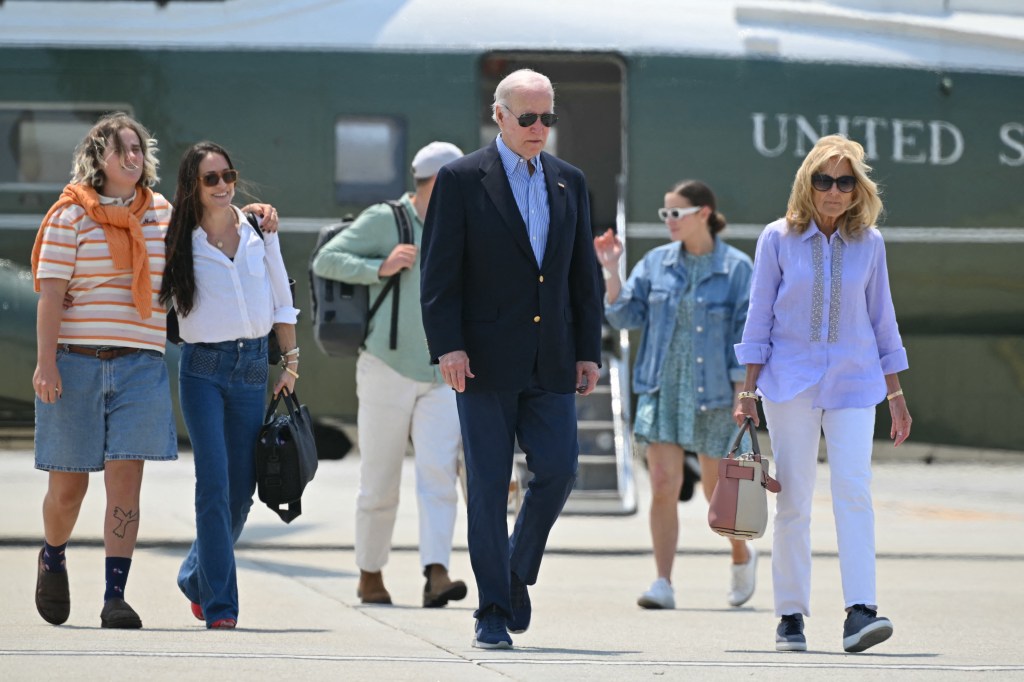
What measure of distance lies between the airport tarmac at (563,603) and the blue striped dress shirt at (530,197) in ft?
4.23

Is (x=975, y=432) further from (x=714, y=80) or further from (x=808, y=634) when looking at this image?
(x=808, y=634)

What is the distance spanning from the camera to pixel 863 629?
575 centimetres

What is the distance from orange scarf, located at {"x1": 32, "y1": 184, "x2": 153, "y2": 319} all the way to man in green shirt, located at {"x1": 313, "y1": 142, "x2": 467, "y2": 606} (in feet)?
4.15

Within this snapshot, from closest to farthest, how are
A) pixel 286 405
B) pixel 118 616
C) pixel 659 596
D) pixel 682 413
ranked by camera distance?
1. pixel 118 616
2. pixel 286 405
3. pixel 659 596
4. pixel 682 413

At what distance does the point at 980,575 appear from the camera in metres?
8.13

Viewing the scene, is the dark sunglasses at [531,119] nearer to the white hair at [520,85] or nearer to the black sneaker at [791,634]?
the white hair at [520,85]

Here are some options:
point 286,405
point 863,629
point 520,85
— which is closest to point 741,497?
point 863,629

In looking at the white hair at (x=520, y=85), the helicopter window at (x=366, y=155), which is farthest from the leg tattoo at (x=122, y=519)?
the helicopter window at (x=366, y=155)

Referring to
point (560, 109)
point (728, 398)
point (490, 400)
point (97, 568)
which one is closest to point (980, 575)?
point (728, 398)

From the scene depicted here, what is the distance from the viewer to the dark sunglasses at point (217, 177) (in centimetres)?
632

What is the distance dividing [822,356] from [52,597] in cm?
269

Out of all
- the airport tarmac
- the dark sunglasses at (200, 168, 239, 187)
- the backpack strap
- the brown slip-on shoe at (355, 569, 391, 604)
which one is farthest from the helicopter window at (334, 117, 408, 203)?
the dark sunglasses at (200, 168, 239, 187)

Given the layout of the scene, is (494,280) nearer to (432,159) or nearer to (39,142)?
(432,159)

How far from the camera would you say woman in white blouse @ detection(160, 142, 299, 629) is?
246 inches
